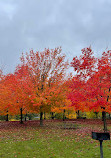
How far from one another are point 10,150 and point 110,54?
1181 cm

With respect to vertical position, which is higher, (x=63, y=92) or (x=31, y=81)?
(x=31, y=81)

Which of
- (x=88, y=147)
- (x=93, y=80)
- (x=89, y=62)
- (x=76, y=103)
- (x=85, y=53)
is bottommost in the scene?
(x=88, y=147)

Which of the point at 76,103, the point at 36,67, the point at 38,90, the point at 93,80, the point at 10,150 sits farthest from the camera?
the point at 36,67

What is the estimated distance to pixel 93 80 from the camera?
526 inches

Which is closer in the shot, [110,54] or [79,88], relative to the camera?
[110,54]

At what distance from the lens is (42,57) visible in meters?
18.9

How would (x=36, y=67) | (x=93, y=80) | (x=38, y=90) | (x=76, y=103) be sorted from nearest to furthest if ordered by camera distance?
(x=93, y=80) → (x=76, y=103) → (x=38, y=90) → (x=36, y=67)

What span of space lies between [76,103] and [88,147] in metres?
5.72

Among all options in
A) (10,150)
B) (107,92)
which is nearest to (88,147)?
(10,150)

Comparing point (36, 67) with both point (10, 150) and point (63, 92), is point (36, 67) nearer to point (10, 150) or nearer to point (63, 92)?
point (63, 92)

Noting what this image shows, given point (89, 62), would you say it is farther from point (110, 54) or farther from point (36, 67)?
point (36, 67)

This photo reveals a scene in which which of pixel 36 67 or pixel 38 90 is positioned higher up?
pixel 36 67

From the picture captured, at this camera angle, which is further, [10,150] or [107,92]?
[107,92]

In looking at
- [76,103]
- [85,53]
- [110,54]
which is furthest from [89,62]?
[76,103]
